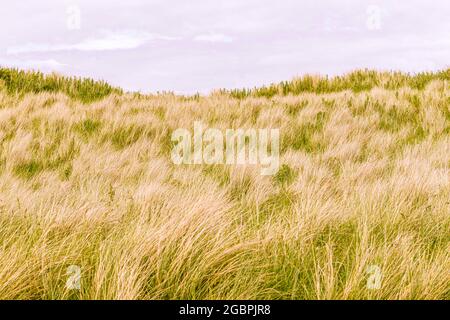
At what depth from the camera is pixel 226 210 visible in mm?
3715

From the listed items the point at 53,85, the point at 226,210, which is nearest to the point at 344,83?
the point at 53,85

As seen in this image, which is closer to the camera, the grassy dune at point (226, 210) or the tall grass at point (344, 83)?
the grassy dune at point (226, 210)

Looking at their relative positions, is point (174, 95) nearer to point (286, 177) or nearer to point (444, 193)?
point (286, 177)

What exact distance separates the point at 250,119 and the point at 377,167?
4.07 m

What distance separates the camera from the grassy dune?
268 centimetres

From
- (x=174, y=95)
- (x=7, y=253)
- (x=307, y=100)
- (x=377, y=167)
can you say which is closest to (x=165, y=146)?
(x=377, y=167)

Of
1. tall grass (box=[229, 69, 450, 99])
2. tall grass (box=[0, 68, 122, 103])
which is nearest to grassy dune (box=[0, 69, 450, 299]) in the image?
tall grass (box=[229, 69, 450, 99])

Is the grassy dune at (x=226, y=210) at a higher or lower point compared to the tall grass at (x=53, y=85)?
higher

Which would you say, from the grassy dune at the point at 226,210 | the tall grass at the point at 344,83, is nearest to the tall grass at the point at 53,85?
the tall grass at the point at 344,83

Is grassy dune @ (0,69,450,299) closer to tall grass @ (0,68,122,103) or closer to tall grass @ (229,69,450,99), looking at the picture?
tall grass @ (229,69,450,99)

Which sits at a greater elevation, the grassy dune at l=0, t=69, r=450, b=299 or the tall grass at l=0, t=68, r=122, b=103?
the grassy dune at l=0, t=69, r=450, b=299

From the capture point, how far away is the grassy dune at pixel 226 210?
8.78ft

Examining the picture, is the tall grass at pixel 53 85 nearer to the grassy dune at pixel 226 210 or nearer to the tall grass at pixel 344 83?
the tall grass at pixel 344 83

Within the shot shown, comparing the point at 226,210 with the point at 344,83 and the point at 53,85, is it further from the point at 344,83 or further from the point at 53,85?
the point at 53,85
